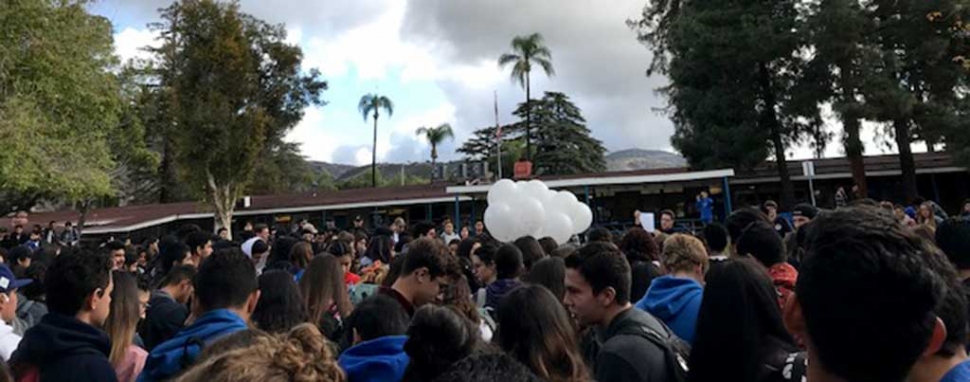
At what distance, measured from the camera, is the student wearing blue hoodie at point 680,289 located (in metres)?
3.49

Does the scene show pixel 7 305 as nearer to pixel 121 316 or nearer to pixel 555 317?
pixel 121 316

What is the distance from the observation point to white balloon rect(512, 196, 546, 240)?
10.6 m

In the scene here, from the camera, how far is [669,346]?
2.75 m

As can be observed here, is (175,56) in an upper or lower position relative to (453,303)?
upper

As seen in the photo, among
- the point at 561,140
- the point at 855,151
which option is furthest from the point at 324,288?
the point at 561,140

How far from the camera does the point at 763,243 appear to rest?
4.05 meters

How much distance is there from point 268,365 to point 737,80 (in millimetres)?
27912

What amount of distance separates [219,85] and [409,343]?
28701 millimetres

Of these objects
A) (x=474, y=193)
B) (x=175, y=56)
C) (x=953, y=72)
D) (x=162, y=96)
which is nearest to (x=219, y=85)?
(x=175, y=56)

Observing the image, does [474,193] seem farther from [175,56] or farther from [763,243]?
[763,243]

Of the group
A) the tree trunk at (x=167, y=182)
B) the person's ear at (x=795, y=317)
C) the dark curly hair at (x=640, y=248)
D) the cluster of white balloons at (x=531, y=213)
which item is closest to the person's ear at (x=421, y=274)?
the dark curly hair at (x=640, y=248)

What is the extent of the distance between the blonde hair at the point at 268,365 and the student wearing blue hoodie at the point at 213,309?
1.52m

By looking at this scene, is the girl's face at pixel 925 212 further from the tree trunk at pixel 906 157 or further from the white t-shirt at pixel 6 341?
the tree trunk at pixel 906 157

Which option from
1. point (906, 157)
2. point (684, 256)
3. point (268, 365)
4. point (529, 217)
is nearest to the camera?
point (268, 365)
